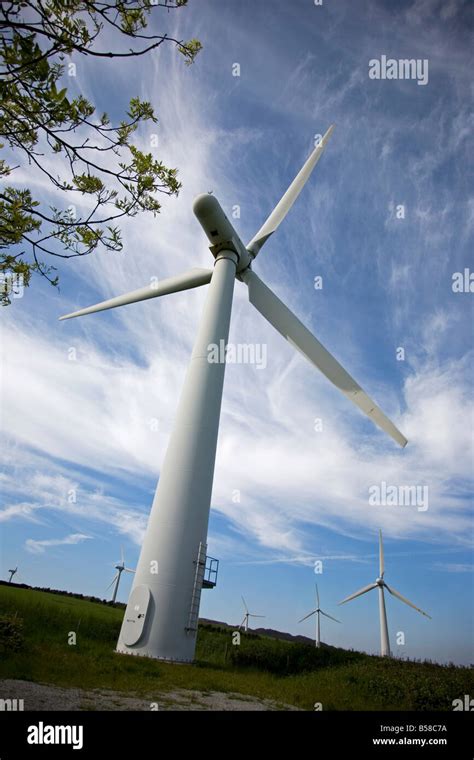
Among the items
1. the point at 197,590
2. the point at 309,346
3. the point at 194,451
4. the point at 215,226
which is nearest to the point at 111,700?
the point at 197,590

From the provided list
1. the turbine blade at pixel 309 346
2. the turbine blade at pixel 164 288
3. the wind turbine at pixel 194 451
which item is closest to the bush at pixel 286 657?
the wind turbine at pixel 194 451

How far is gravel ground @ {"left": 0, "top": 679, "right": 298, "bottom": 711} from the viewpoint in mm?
7756

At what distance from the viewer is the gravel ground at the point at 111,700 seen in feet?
25.4

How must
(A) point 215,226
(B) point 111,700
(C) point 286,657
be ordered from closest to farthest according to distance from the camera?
1. (B) point 111,700
2. (C) point 286,657
3. (A) point 215,226

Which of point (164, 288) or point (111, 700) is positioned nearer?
point (111, 700)

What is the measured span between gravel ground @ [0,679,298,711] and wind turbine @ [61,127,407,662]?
3.46 metres

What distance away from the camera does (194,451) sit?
53.6 feet

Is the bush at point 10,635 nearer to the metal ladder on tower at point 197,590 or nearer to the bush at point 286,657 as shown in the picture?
the metal ladder on tower at point 197,590

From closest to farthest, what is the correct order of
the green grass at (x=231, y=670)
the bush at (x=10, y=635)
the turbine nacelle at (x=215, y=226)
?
the green grass at (x=231, y=670) → the bush at (x=10, y=635) → the turbine nacelle at (x=215, y=226)

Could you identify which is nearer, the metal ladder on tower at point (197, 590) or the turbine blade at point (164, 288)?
the metal ladder on tower at point (197, 590)

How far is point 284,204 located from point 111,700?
26.7m

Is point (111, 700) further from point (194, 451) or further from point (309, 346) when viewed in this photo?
point (309, 346)

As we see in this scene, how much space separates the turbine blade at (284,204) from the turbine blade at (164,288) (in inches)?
158
